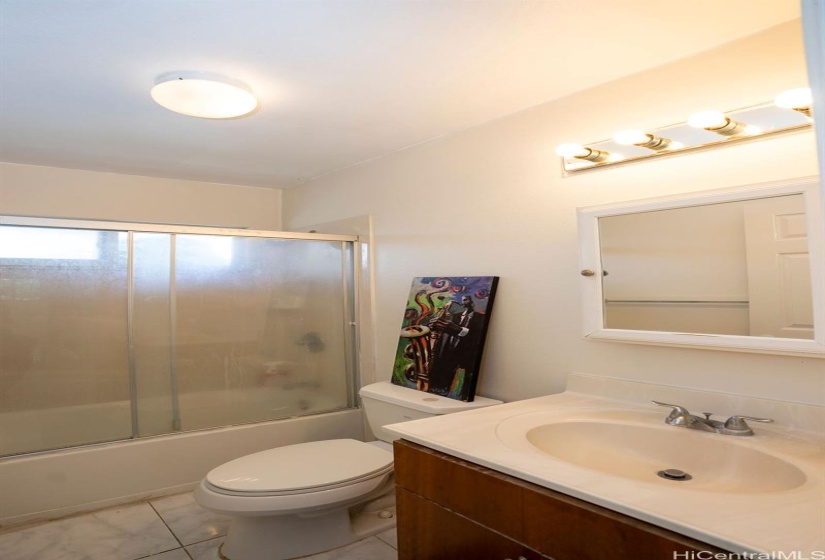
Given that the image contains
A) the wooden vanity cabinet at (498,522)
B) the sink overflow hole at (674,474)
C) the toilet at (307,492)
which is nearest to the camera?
the wooden vanity cabinet at (498,522)

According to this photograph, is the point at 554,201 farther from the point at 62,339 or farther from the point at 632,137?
the point at 62,339

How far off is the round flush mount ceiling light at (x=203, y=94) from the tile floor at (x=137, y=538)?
66.6 inches

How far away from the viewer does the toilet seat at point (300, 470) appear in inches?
74.0

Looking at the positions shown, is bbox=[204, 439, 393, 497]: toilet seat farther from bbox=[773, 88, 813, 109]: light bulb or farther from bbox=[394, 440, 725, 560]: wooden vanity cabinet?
bbox=[773, 88, 813, 109]: light bulb

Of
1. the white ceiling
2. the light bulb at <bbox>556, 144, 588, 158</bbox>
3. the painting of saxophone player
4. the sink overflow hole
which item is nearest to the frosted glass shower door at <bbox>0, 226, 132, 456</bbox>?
the white ceiling

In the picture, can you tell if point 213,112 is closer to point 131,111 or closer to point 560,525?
point 131,111

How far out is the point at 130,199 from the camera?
10.7 feet

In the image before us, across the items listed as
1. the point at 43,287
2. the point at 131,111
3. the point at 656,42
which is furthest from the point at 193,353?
the point at 656,42

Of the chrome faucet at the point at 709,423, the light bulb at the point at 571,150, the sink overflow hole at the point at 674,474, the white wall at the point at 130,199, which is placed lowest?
the sink overflow hole at the point at 674,474

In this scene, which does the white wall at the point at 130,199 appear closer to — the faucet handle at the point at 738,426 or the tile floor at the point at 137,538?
the tile floor at the point at 137,538

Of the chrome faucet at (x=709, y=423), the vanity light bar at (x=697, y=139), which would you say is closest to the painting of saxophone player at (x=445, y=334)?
the vanity light bar at (x=697, y=139)

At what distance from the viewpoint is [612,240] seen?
175 cm

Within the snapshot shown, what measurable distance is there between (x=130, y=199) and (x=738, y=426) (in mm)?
3319

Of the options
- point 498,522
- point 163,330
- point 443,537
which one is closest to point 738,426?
point 498,522
